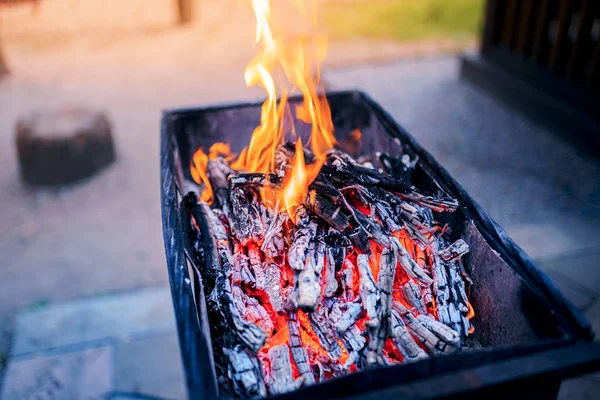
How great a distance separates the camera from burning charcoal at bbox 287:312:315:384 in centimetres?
169

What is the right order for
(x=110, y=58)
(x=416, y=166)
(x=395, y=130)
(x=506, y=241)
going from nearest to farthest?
(x=506, y=241) → (x=416, y=166) → (x=395, y=130) → (x=110, y=58)

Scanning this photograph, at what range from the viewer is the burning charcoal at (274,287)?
1.90 m

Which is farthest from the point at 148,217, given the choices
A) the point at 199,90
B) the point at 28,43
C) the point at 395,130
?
the point at 28,43

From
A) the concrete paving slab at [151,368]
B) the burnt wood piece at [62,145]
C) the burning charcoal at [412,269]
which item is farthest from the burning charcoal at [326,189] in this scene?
the burnt wood piece at [62,145]

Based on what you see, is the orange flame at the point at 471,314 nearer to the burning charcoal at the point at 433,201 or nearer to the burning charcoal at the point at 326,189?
the burning charcoal at the point at 433,201

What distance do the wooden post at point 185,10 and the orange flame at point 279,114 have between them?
7466 millimetres

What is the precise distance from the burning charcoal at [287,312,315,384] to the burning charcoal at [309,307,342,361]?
7cm

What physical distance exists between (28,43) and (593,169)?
9.53m

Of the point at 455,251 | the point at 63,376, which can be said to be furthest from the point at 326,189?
the point at 63,376

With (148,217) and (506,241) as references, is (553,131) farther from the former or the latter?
(148,217)

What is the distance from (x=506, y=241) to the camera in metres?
1.81

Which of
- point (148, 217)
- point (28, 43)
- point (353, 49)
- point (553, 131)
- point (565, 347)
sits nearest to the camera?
point (565, 347)

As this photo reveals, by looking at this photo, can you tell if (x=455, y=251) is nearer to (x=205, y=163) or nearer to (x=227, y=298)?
(x=227, y=298)

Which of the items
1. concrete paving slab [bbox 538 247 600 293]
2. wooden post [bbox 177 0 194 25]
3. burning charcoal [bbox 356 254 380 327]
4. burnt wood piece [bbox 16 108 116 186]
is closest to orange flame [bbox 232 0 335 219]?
burning charcoal [bbox 356 254 380 327]
